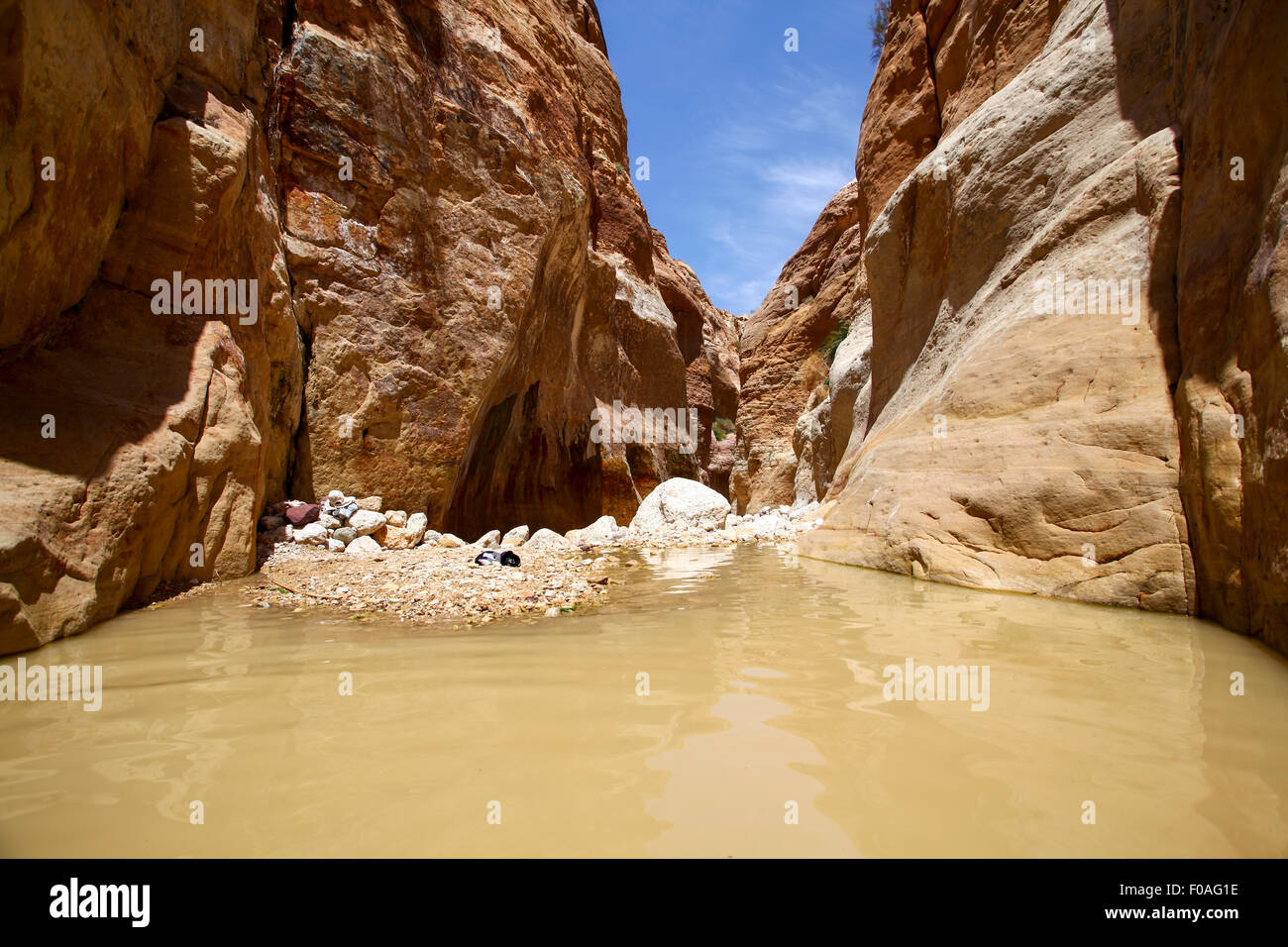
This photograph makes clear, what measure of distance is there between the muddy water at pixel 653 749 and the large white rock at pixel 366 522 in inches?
160

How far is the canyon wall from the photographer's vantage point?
374 centimetres

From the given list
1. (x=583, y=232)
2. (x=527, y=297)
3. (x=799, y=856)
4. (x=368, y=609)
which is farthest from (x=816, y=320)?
(x=799, y=856)

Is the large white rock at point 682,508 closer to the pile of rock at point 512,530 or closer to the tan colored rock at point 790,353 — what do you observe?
the pile of rock at point 512,530

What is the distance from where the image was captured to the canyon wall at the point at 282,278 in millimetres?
3738

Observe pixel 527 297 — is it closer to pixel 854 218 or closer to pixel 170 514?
pixel 170 514

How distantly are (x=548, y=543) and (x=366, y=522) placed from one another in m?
2.38

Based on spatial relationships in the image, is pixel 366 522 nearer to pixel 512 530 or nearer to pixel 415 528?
pixel 415 528

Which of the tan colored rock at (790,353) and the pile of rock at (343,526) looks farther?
the tan colored rock at (790,353)

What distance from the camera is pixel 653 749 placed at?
1.76 m

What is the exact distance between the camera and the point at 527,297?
33.2ft

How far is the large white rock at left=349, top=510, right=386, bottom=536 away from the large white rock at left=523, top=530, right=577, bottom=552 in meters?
1.85

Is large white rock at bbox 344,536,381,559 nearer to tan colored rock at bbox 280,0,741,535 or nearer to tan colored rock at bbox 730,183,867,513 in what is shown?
tan colored rock at bbox 280,0,741,535

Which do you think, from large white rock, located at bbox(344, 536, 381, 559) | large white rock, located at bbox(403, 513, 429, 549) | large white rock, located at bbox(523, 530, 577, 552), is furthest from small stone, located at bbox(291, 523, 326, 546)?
large white rock, located at bbox(523, 530, 577, 552)

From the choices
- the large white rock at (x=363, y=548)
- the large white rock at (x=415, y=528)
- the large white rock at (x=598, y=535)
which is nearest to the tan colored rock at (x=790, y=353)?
the large white rock at (x=598, y=535)
